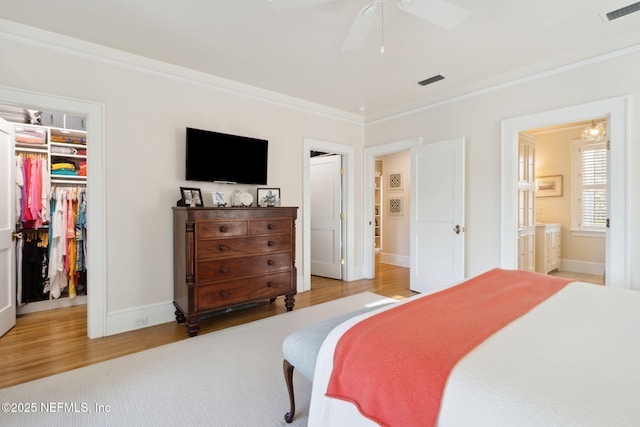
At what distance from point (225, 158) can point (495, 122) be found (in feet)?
10.3

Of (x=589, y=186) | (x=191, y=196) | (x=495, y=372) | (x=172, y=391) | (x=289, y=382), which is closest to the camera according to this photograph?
(x=495, y=372)

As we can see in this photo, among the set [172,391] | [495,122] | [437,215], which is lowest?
[172,391]

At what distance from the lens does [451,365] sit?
1.00 meters

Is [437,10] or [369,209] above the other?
[437,10]

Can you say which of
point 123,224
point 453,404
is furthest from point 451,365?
point 123,224

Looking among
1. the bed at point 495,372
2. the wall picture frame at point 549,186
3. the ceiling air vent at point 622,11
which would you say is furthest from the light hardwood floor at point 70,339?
the wall picture frame at point 549,186

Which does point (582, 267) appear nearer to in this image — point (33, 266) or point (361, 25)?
point (361, 25)

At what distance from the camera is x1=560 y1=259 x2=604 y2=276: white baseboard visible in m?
5.22

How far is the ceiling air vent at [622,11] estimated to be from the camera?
2.29 metres

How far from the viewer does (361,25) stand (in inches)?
80.5

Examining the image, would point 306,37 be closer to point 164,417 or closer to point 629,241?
point 164,417

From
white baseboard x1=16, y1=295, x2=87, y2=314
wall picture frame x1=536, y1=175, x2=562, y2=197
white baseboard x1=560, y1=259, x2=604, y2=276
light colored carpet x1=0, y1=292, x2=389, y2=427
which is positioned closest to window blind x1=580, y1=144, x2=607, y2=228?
→ wall picture frame x1=536, y1=175, x2=562, y2=197

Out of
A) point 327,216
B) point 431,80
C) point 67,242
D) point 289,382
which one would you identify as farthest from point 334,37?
point 67,242

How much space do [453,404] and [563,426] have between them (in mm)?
255
